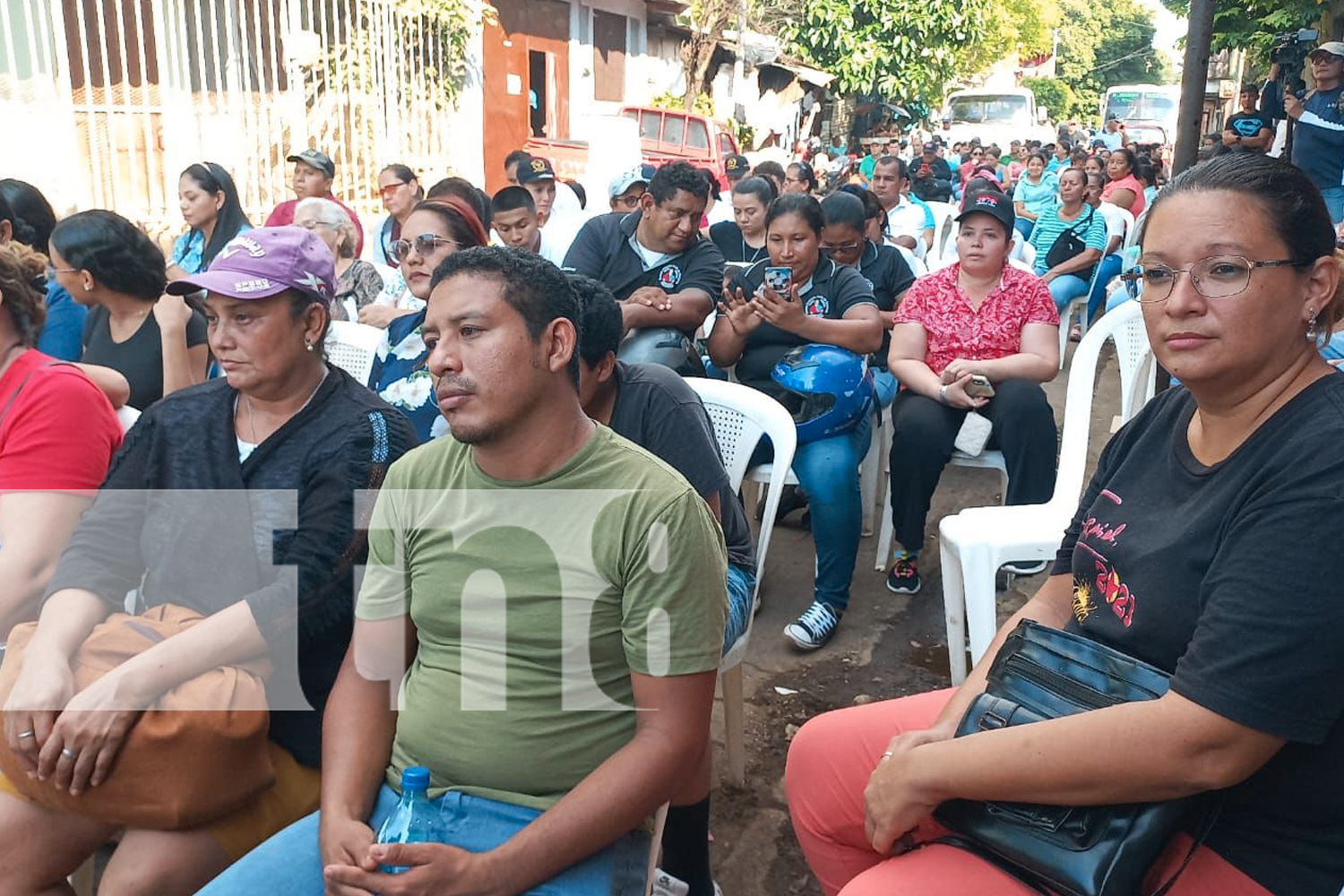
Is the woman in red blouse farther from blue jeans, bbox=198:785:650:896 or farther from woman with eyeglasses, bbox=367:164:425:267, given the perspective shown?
woman with eyeglasses, bbox=367:164:425:267

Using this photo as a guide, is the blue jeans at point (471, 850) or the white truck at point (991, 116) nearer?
the blue jeans at point (471, 850)

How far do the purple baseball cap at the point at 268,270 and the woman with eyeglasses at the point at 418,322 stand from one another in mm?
630

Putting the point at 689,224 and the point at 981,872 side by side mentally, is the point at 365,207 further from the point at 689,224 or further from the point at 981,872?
the point at 981,872

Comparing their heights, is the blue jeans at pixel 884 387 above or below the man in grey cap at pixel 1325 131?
below

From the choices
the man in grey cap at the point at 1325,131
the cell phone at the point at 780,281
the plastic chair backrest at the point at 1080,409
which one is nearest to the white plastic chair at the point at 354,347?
the cell phone at the point at 780,281

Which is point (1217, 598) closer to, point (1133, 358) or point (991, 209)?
point (1133, 358)

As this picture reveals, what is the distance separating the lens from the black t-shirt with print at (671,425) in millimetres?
2389

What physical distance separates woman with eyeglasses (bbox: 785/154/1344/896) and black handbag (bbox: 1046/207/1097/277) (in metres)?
6.32

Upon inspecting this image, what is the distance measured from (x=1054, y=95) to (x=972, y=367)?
163 ft

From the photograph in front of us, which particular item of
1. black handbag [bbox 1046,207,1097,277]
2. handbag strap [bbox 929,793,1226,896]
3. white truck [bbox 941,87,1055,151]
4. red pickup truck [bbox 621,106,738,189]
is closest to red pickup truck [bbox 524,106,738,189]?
red pickup truck [bbox 621,106,738,189]

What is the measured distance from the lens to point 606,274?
4254mm

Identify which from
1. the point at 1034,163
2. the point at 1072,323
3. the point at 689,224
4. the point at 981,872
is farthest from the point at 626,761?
the point at 1034,163

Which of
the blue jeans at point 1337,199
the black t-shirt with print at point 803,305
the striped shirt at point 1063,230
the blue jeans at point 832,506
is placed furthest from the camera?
the striped shirt at point 1063,230

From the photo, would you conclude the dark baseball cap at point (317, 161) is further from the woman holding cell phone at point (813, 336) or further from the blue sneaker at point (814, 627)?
the blue sneaker at point (814, 627)
